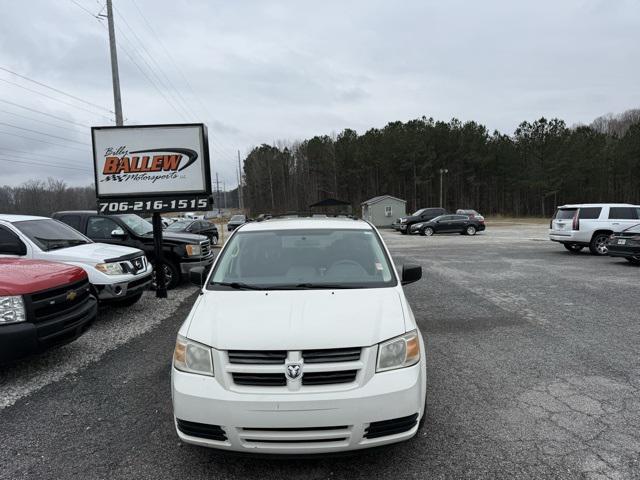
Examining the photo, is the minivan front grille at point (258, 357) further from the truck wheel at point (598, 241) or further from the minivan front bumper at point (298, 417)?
the truck wheel at point (598, 241)

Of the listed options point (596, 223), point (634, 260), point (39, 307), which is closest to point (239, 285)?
point (39, 307)

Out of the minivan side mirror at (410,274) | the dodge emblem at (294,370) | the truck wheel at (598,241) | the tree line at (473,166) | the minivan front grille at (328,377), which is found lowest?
the truck wheel at (598,241)

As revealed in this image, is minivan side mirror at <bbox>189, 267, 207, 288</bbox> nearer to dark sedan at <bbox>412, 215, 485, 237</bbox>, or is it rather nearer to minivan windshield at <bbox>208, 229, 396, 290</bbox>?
minivan windshield at <bbox>208, 229, 396, 290</bbox>

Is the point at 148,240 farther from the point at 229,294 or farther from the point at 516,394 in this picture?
the point at 516,394

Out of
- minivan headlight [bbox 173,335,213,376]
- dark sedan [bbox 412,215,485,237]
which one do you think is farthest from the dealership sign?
dark sedan [bbox 412,215,485,237]

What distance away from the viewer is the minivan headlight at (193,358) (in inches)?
109

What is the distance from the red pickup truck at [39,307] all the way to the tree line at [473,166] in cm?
6035

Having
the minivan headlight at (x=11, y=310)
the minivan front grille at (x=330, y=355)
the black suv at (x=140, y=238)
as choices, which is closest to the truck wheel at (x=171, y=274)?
the black suv at (x=140, y=238)

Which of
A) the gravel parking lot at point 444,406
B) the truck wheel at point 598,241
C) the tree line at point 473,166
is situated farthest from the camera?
the tree line at point 473,166

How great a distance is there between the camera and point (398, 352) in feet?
9.29

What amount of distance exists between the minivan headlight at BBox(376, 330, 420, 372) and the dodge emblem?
493mm

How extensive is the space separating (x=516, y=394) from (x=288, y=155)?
79695 millimetres

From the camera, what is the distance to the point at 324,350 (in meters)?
2.68

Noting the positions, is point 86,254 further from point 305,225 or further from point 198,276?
point 305,225
